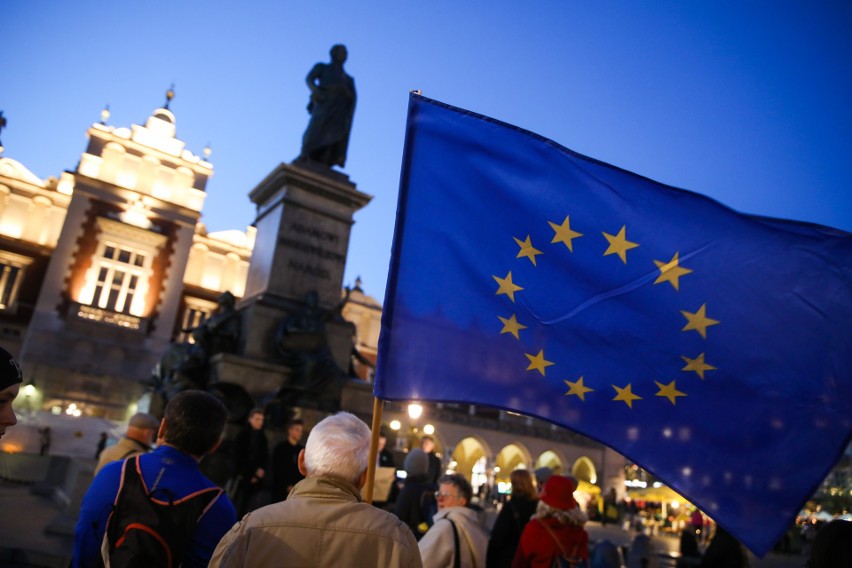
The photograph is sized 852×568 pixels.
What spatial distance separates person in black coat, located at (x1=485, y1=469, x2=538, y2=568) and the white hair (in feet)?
7.82

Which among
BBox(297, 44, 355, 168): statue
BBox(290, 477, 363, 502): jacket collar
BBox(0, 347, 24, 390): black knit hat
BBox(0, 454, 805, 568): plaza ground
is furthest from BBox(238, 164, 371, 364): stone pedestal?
BBox(290, 477, 363, 502): jacket collar

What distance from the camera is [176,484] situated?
8.05 feet

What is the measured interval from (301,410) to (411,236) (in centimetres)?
588

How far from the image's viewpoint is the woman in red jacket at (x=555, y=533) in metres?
3.54

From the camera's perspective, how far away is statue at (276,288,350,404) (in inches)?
355

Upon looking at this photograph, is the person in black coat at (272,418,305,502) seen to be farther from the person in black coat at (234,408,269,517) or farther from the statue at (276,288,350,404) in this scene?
the statue at (276,288,350,404)

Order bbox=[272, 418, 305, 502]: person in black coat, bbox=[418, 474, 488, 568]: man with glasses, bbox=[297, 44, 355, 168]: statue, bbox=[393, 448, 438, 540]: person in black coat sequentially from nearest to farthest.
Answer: bbox=[418, 474, 488, 568]: man with glasses < bbox=[393, 448, 438, 540]: person in black coat < bbox=[272, 418, 305, 502]: person in black coat < bbox=[297, 44, 355, 168]: statue

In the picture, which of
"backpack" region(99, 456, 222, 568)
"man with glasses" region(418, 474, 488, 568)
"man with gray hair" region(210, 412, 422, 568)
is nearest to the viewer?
"man with gray hair" region(210, 412, 422, 568)

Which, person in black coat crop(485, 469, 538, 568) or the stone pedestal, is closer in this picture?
person in black coat crop(485, 469, 538, 568)

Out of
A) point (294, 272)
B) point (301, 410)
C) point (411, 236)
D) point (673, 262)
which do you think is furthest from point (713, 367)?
point (294, 272)

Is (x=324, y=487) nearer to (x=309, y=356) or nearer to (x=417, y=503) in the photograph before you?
(x=417, y=503)

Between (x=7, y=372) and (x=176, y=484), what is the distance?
711 mm

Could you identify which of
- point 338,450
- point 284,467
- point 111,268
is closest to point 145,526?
point 338,450

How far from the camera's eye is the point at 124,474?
2.47 metres
